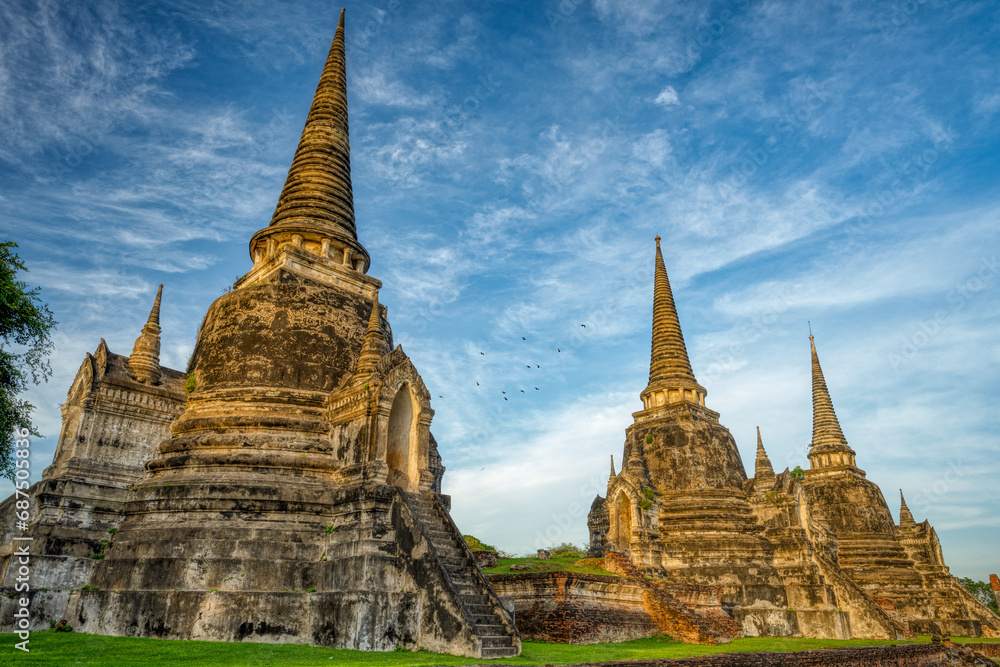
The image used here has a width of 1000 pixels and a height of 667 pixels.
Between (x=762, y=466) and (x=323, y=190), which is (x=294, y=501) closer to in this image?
(x=323, y=190)

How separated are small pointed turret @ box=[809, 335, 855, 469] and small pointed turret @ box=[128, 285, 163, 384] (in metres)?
32.5

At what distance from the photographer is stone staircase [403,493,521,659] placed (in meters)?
12.2

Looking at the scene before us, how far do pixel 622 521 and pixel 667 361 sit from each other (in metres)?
8.64

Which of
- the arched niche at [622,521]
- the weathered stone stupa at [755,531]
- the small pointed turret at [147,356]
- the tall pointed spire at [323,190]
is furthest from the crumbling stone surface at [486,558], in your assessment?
the small pointed turret at [147,356]

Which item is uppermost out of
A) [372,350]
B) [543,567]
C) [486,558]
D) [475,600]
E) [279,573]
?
[372,350]

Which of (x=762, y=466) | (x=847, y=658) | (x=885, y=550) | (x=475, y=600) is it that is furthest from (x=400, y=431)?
(x=885, y=550)

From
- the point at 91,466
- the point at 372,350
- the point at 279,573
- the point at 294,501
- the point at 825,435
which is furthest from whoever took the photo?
the point at 825,435

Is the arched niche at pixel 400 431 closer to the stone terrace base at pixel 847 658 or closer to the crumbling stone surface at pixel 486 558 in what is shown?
the crumbling stone surface at pixel 486 558

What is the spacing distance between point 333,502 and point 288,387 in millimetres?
3676

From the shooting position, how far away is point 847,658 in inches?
683

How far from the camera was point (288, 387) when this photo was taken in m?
17.4

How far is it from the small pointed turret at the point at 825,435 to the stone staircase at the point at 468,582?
96.2 ft

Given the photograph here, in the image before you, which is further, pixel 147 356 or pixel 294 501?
pixel 147 356

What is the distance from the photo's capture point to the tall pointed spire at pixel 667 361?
30984 millimetres
